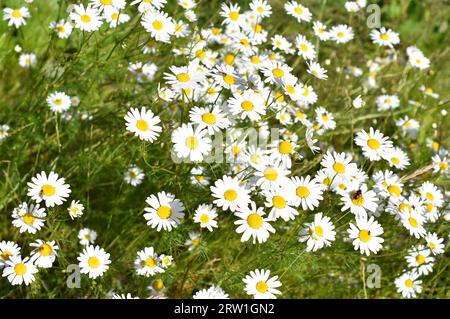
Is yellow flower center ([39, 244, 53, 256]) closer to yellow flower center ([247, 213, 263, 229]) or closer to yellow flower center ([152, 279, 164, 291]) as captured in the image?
yellow flower center ([152, 279, 164, 291])

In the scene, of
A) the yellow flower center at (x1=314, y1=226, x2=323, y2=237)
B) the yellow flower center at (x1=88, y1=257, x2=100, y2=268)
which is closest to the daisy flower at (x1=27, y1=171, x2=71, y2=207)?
the yellow flower center at (x1=88, y1=257, x2=100, y2=268)

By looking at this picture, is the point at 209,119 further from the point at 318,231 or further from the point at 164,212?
the point at 318,231

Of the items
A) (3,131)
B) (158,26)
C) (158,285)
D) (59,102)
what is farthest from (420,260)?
(3,131)

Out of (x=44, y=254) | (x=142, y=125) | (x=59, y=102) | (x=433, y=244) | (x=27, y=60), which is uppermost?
(x=27, y=60)

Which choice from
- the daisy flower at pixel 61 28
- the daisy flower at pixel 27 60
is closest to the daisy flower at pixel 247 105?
the daisy flower at pixel 61 28

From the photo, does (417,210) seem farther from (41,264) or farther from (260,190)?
(41,264)

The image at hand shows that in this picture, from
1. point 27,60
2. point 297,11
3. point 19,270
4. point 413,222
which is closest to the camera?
point 19,270
